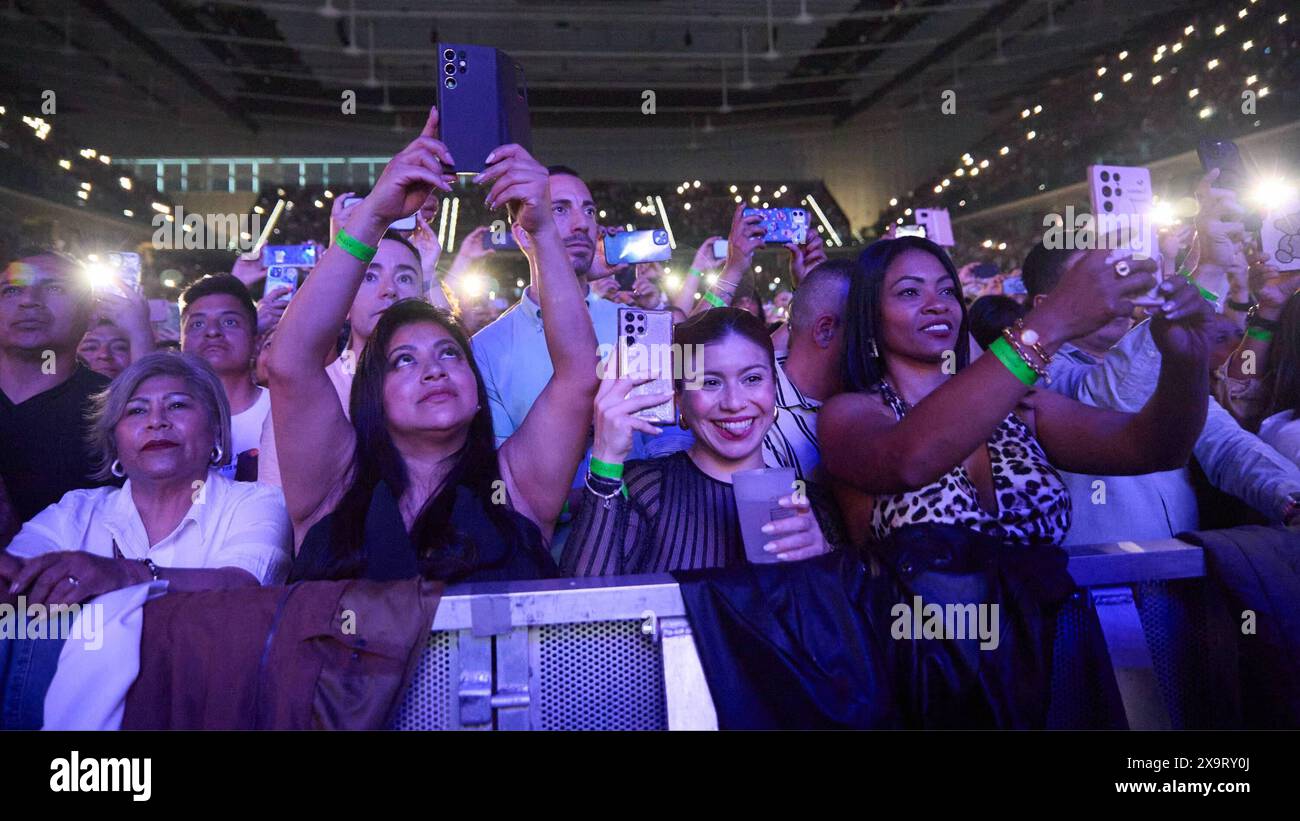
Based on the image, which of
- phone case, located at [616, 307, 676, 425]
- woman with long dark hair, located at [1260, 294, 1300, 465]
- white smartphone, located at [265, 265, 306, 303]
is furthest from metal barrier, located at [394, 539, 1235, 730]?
white smartphone, located at [265, 265, 306, 303]

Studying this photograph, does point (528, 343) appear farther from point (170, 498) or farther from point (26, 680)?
point (26, 680)

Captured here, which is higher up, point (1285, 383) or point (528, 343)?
point (528, 343)

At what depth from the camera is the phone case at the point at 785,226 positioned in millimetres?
3176

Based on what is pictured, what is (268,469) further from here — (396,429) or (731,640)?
(731,640)

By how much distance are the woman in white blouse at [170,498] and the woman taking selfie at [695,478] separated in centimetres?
66

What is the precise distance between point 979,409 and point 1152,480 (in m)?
0.92

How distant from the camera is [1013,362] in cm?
143

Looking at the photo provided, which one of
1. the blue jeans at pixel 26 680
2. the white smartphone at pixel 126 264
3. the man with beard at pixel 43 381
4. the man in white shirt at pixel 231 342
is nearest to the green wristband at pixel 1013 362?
the blue jeans at pixel 26 680

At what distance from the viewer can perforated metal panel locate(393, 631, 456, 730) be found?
1.35 metres

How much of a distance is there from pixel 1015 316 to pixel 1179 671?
4.63ft

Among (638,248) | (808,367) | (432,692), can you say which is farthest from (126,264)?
(432,692)

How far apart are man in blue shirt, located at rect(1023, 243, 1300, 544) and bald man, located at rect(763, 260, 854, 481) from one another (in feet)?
1.98
